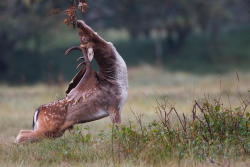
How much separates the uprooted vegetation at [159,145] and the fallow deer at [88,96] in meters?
0.28

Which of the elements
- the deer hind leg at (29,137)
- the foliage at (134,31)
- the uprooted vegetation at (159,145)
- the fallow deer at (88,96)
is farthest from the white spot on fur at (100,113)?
the foliage at (134,31)

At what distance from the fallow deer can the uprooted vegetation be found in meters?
0.28

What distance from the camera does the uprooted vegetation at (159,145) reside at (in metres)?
7.79

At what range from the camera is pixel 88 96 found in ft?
29.5

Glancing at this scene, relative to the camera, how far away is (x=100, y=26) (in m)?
39.1

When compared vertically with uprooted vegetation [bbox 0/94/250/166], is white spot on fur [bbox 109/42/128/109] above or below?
above

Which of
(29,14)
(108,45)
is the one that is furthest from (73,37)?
(108,45)

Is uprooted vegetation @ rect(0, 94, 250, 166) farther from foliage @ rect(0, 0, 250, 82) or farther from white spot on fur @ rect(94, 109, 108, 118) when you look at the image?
foliage @ rect(0, 0, 250, 82)

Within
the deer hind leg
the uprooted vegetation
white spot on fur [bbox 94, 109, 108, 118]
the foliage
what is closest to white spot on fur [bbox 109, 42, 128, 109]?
white spot on fur [bbox 94, 109, 108, 118]

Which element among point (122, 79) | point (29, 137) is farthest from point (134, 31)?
point (29, 137)

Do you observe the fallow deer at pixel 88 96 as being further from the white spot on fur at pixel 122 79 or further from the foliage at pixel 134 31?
the foliage at pixel 134 31

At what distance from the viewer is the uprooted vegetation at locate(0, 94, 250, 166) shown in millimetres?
7789

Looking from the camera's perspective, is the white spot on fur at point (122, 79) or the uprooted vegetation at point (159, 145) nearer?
the uprooted vegetation at point (159, 145)

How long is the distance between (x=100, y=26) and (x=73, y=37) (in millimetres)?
3285
